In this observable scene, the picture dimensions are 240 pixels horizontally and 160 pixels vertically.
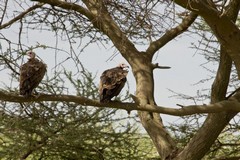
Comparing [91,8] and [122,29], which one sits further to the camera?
[91,8]

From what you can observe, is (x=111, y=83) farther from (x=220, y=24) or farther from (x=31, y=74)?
(x=220, y=24)

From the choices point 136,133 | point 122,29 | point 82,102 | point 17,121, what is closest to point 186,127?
point 136,133

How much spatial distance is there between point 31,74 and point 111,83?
0.66 m

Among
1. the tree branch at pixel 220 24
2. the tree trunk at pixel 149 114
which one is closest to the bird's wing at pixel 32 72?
the tree trunk at pixel 149 114

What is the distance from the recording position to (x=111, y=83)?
170 inches

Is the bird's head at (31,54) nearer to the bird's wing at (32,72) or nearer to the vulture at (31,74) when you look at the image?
the vulture at (31,74)

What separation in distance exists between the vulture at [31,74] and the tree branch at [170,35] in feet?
5.73

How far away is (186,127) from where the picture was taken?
614cm

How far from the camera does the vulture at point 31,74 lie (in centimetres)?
409

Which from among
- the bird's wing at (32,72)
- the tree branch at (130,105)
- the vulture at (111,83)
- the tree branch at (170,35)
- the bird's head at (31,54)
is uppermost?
the tree branch at (170,35)

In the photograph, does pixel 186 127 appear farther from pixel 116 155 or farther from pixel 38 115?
pixel 38 115

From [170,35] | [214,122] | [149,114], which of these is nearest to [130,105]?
[214,122]

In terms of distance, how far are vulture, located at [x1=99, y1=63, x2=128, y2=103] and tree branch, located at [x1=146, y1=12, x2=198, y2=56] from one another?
136cm

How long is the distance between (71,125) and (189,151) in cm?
183
